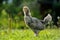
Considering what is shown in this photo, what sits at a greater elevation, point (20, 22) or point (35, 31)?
point (35, 31)

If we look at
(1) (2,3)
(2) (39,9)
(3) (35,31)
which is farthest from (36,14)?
(3) (35,31)

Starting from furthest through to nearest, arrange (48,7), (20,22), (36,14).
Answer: (48,7) < (36,14) < (20,22)

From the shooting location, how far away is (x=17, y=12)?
20922mm

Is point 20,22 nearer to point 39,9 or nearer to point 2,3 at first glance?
point 39,9

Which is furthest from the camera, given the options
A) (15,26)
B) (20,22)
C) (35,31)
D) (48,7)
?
(48,7)

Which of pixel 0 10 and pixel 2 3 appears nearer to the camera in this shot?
pixel 0 10

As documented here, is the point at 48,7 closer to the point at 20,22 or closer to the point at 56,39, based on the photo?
the point at 20,22

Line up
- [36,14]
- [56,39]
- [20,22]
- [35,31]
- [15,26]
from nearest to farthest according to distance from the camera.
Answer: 1. [56,39]
2. [35,31]
3. [15,26]
4. [20,22]
5. [36,14]

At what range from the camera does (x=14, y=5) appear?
22.0 metres

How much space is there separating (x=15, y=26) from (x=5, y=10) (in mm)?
3691

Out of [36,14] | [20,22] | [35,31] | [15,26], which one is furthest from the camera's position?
[36,14]

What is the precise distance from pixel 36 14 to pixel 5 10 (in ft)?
6.21

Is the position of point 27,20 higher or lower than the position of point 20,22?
higher

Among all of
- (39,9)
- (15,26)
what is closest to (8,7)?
(39,9)
